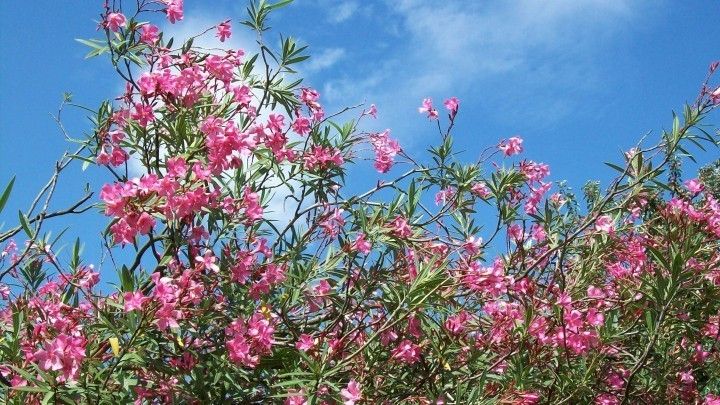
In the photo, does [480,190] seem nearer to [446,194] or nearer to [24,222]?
[446,194]

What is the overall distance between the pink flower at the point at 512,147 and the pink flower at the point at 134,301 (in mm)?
2210

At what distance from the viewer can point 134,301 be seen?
89.7 inches

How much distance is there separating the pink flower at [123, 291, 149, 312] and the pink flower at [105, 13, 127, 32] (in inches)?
53.8

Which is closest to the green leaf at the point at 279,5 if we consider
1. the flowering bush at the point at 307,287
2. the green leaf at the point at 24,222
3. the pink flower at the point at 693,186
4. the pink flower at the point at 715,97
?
the flowering bush at the point at 307,287

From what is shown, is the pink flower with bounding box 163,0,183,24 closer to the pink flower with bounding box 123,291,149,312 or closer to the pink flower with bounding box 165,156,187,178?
the pink flower with bounding box 165,156,187,178

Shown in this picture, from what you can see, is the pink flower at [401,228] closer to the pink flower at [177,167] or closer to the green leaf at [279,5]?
the pink flower at [177,167]

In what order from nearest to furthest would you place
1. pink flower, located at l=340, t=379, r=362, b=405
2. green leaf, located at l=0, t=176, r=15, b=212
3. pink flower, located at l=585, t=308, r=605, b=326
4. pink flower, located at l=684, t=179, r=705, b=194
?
green leaf, located at l=0, t=176, r=15, b=212 < pink flower, located at l=340, t=379, r=362, b=405 < pink flower, located at l=585, t=308, r=605, b=326 < pink flower, located at l=684, t=179, r=705, b=194

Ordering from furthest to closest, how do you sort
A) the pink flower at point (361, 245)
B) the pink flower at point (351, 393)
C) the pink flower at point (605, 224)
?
Result: 1. the pink flower at point (605, 224)
2. the pink flower at point (361, 245)
3. the pink flower at point (351, 393)

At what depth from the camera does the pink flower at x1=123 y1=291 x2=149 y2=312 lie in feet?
7.45

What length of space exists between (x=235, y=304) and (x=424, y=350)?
26.6 inches

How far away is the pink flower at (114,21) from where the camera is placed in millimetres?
3217

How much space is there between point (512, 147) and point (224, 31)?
1.51 m

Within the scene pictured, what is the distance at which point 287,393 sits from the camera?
2588 mm

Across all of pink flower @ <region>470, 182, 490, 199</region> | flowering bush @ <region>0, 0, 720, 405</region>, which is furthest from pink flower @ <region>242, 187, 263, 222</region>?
Result: pink flower @ <region>470, 182, 490, 199</region>
